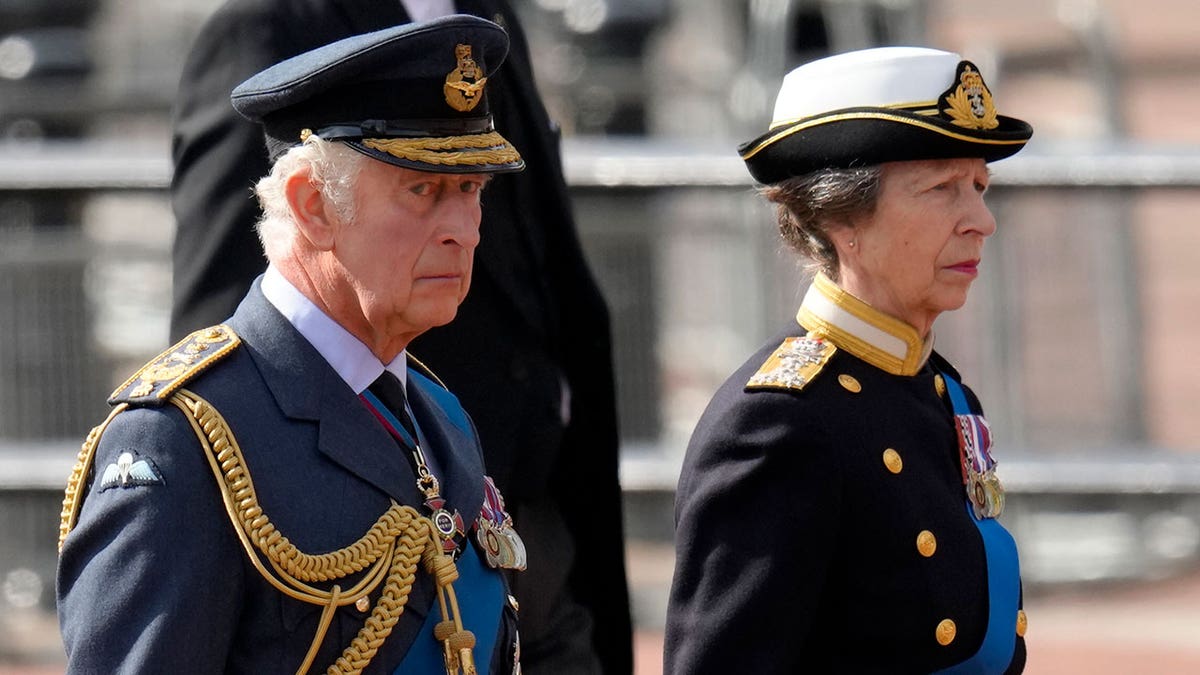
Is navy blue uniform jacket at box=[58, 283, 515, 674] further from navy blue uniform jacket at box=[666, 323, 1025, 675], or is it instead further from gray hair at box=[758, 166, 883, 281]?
gray hair at box=[758, 166, 883, 281]

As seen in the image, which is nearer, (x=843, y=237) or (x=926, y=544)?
(x=926, y=544)

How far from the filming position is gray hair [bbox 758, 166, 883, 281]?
10.3 ft

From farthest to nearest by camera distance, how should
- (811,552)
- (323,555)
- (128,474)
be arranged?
1. (811,552)
2. (323,555)
3. (128,474)

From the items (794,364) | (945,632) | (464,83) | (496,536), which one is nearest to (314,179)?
(464,83)

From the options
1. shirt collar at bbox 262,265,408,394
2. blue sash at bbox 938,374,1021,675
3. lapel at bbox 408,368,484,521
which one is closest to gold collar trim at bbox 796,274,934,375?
blue sash at bbox 938,374,1021,675

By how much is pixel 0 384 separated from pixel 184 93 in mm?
3052

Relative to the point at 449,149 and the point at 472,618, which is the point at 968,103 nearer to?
the point at 449,149

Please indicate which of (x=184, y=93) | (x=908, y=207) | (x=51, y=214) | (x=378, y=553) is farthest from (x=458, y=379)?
(x=51, y=214)

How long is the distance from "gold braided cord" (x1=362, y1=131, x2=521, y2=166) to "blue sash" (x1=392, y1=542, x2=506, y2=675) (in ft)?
1.60

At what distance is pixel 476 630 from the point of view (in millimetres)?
2592

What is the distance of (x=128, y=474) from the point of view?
90.9 inches

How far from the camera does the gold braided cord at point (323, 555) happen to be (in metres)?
2.36

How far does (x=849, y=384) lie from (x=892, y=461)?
0.14 metres

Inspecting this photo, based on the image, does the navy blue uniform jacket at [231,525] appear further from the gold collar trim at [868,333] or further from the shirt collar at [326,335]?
the gold collar trim at [868,333]
